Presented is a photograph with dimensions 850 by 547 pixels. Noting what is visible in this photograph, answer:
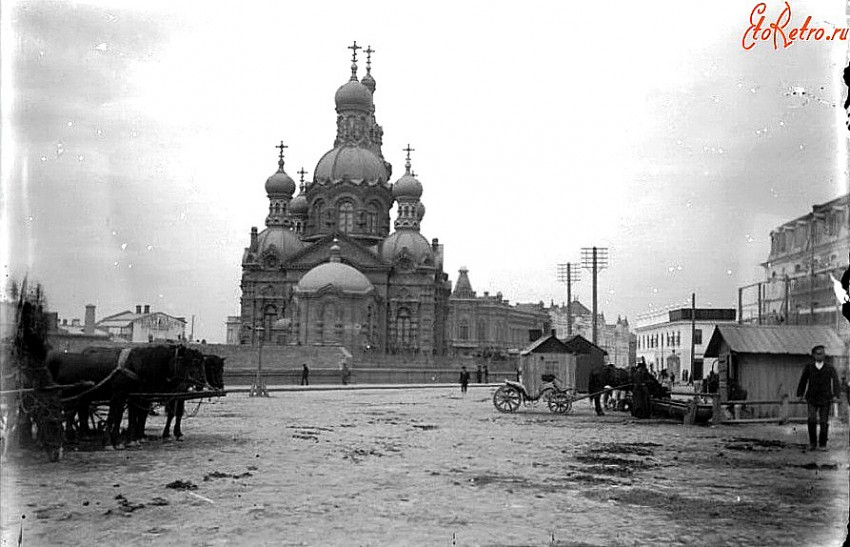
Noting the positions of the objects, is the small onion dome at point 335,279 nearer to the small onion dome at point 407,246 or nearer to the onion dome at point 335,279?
the onion dome at point 335,279

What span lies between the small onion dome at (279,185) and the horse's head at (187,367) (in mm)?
60611

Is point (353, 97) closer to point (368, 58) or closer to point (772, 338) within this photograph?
point (368, 58)

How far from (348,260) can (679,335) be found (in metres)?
28.0

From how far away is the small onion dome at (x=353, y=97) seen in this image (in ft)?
253

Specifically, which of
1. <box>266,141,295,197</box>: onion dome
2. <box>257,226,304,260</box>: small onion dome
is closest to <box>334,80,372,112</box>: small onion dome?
<box>266,141,295,197</box>: onion dome

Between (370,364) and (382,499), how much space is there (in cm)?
4438

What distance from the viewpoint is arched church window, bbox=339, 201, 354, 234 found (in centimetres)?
7238

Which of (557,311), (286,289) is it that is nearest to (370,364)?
(286,289)

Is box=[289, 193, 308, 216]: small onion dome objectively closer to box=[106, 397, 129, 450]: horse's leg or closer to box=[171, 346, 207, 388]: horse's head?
box=[171, 346, 207, 388]: horse's head

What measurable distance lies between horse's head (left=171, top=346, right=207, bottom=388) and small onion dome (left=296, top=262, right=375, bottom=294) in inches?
1804

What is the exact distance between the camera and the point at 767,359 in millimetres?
19875

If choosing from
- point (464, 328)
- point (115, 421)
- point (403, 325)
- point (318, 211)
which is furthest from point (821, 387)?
point (464, 328)

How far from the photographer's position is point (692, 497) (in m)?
9.58

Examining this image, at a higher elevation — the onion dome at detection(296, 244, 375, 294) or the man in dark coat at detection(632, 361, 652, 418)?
the onion dome at detection(296, 244, 375, 294)
